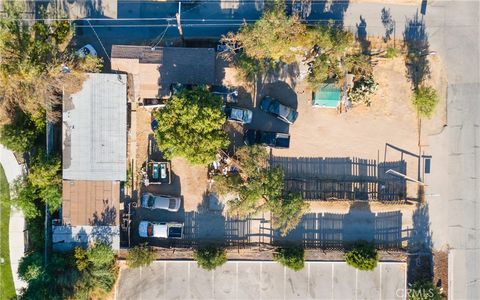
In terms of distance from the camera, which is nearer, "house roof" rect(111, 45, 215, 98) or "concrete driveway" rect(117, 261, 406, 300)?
"house roof" rect(111, 45, 215, 98)

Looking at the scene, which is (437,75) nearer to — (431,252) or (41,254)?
(431,252)

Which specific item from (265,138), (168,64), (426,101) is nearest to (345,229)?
(265,138)

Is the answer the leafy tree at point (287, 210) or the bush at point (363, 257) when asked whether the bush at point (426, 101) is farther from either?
the leafy tree at point (287, 210)

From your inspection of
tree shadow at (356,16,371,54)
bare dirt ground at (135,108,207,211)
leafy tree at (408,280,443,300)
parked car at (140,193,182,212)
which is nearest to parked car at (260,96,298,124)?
bare dirt ground at (135,108,207,211)

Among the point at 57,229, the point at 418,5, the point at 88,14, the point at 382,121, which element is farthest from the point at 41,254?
the point at 418,5

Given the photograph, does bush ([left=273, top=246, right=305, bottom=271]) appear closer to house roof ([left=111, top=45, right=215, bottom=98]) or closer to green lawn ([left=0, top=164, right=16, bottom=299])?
house roof ([left=111, top=45, right=215, bottom=98])

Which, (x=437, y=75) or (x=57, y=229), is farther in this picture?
(x=437, y=75)

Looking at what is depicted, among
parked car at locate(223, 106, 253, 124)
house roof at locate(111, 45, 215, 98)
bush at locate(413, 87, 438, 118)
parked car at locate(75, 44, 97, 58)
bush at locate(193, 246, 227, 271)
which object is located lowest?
bush at locate(193, 246, 227, 271)
